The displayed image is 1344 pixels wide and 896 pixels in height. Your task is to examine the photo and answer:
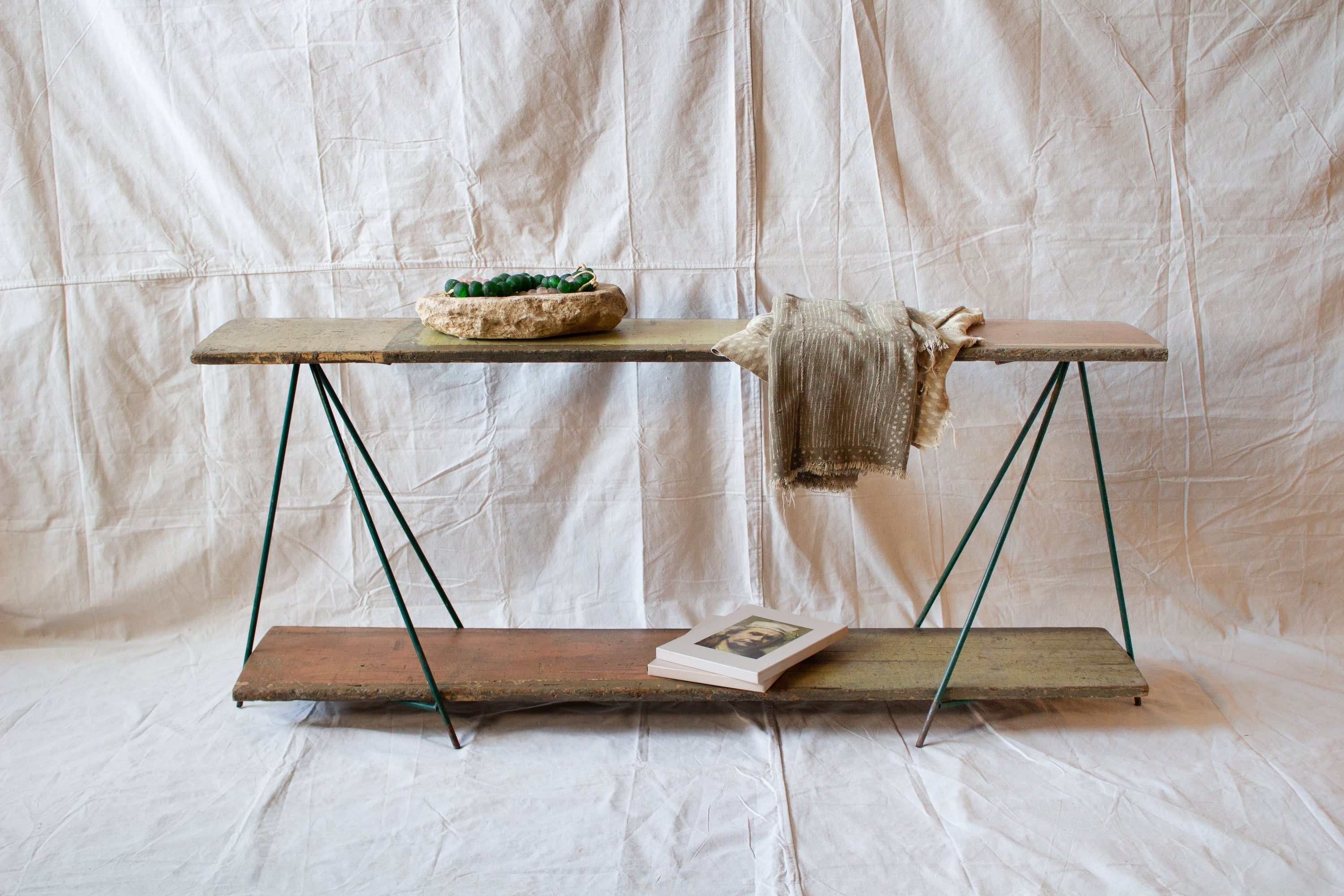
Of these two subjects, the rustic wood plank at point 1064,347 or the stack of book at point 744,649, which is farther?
the stack of book at point 744,649

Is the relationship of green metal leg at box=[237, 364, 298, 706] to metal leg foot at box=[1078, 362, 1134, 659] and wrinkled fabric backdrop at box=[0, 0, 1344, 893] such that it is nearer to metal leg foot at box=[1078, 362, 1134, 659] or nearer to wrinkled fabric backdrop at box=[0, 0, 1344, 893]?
wrinkled fabric backdrop at box=[0, 0, 1344, 893]

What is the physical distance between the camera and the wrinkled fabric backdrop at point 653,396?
1.88 meters

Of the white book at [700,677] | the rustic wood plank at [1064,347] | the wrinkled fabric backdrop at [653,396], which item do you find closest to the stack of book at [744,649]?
the white book at [700,677]

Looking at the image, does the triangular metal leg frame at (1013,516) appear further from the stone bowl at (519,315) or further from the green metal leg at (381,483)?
the green metal leg at (381,483)

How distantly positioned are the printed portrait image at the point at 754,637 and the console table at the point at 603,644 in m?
0.07

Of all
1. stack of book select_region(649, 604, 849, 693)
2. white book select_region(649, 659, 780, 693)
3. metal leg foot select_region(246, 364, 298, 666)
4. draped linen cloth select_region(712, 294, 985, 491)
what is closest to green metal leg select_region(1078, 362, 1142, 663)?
draped linen cloth select_region(712, 294, 985, 491)

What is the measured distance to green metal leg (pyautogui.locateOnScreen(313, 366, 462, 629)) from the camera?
1.88 meters

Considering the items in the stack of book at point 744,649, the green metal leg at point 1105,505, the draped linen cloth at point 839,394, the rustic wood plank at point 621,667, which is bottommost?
the rustic wood plank at point 621,667

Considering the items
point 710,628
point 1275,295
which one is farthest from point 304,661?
point 1275,295

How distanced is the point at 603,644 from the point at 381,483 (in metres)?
0.56

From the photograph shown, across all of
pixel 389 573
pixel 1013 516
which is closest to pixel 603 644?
pixel 389 573

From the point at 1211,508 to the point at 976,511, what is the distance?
21.7 inches

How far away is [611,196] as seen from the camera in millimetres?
2146

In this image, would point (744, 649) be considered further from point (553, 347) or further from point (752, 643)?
point (553, 347)
